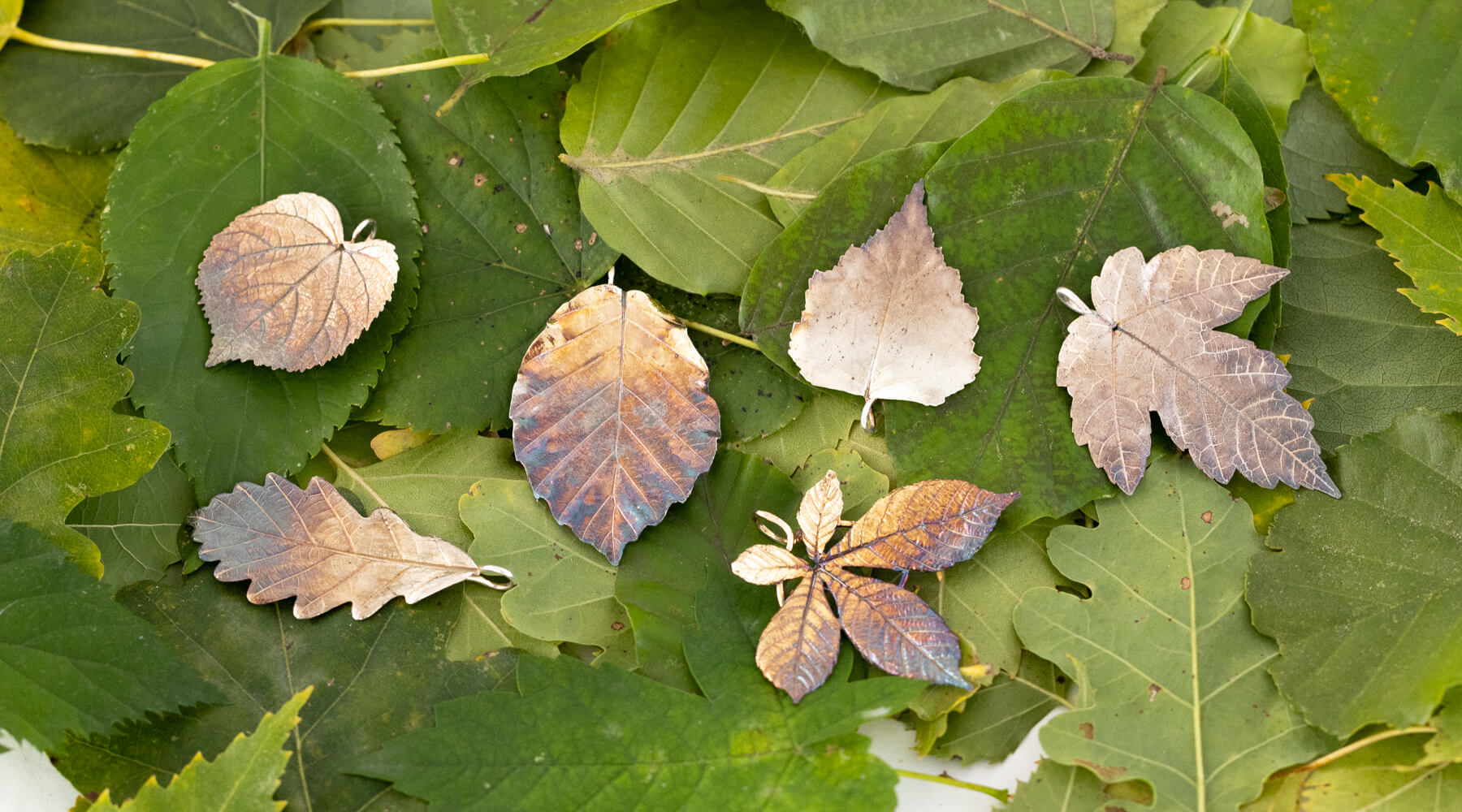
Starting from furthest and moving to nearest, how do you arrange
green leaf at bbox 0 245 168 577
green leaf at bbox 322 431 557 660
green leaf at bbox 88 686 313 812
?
green leaf at bbox 322 431 557 660 < green leaf at bbox 0 245 168 577 < green leaf at bbox 88 686 313 812

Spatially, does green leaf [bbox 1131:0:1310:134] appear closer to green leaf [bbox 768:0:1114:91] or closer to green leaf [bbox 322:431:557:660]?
green leaf [bbox 768:0:1114:91]

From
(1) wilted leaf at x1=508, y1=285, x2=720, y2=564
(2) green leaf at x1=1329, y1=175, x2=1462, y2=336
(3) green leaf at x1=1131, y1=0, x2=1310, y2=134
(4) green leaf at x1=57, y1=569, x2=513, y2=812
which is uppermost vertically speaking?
(3) green leaf at x1=1131, y1=0, x2=1310, y2=134

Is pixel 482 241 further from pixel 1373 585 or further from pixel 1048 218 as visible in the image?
pixel 1373 585

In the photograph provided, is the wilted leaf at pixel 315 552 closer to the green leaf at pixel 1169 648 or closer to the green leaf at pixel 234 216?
the green leaf at pixel 234 216

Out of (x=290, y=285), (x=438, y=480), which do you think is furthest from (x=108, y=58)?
(x=438, y=480)

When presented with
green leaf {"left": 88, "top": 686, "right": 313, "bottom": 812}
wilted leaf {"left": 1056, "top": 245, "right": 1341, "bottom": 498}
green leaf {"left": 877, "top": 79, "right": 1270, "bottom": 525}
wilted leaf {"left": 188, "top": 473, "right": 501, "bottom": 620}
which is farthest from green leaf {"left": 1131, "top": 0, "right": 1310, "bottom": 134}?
green leaf {"left": 88, "top": 686, "right": 313, "bottom": 812}

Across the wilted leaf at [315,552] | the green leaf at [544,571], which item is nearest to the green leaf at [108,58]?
the wilted leaf at [315,552]
